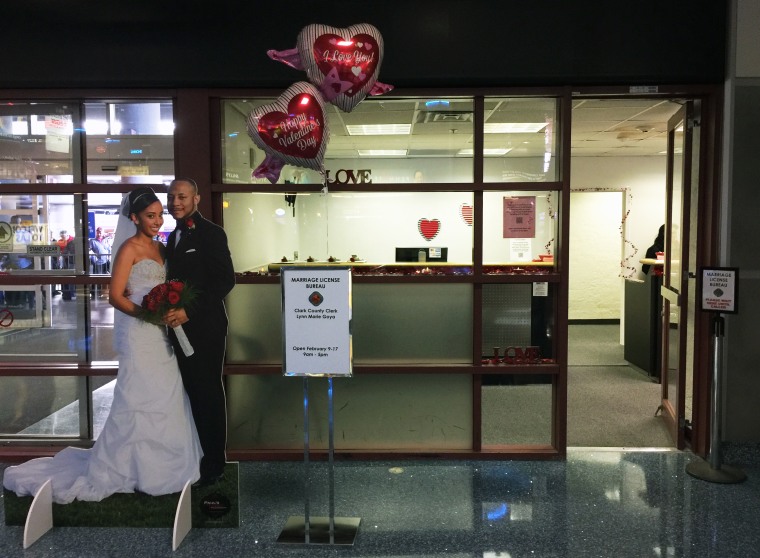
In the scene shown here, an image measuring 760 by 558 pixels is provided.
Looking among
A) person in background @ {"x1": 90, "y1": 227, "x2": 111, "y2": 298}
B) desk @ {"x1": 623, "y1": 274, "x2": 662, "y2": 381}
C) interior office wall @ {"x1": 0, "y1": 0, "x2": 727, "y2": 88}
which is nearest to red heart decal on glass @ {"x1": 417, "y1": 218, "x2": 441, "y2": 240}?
interior office wall @ {"x1": 0, "y1": 0, "x2": 727, "y2": 88}

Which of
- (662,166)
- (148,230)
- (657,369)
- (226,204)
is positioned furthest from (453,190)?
(662,166)

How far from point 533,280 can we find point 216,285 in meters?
1.90

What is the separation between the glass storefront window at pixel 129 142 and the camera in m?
4.11

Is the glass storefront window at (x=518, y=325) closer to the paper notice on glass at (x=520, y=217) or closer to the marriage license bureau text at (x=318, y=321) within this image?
the paper notice on glass at (x=520, y=217)

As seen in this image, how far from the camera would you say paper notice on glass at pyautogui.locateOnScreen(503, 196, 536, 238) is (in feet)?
13.5

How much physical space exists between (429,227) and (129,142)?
2.00m

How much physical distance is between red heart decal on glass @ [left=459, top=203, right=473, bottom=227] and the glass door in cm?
145

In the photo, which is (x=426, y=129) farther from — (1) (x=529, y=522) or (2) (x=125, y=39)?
(1) (x=529, y=522)

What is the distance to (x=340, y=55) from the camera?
3.26 m

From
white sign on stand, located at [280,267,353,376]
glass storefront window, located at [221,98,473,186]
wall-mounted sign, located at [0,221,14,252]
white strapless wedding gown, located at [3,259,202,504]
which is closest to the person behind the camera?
white sign on stand, located at [280,267,353,376]

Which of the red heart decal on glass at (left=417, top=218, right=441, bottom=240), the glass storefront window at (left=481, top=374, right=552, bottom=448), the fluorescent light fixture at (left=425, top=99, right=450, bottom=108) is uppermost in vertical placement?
the fluorescent light fixture at (left=425, top=99, right=450, bottom=108)

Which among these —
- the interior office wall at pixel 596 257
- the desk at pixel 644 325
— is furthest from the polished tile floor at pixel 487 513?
the interior office wall at pixel 596 257

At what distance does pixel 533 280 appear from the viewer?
158 inches

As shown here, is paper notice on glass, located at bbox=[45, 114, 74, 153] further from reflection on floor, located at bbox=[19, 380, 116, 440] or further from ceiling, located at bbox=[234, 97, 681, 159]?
reflection on floor, located at bbox=[19, 380, 116, 440]
